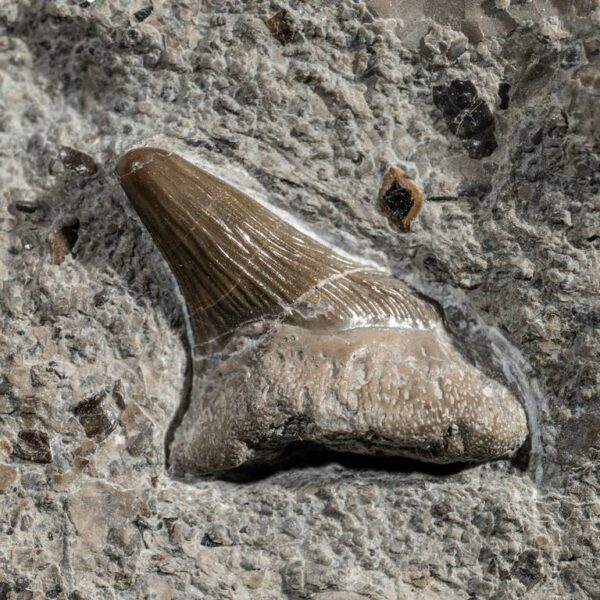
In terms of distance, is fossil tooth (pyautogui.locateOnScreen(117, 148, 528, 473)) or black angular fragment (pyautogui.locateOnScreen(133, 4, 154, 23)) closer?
fossil tooth (pyautogui.locateOnScreen(117, 148, 528, 473))

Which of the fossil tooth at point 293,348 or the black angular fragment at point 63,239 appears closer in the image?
the fossil tooth at point 293,348

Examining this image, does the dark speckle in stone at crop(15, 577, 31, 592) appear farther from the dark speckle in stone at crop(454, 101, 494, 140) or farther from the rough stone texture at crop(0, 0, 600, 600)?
the dark speckle in stone at crop(454, 101, 494, 140)

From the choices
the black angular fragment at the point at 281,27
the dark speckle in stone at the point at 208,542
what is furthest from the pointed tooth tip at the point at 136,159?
the dark speckle in stone at the point at 208,542

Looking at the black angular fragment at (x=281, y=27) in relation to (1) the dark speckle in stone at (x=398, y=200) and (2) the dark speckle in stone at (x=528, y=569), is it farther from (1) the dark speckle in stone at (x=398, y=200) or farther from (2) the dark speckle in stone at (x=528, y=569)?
(2) the dark speckle in stone at (x=528, y=569)

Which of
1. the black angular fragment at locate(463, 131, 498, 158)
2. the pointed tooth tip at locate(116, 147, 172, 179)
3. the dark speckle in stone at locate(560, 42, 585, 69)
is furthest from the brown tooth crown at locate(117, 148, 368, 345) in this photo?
the dark speckle in stone at locate(560, 42, 585, 69)

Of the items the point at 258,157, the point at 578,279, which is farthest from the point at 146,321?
the point at 578,279

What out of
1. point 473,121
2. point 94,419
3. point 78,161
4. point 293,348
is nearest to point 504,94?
point 473,121

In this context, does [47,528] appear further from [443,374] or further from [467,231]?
[467,231]
